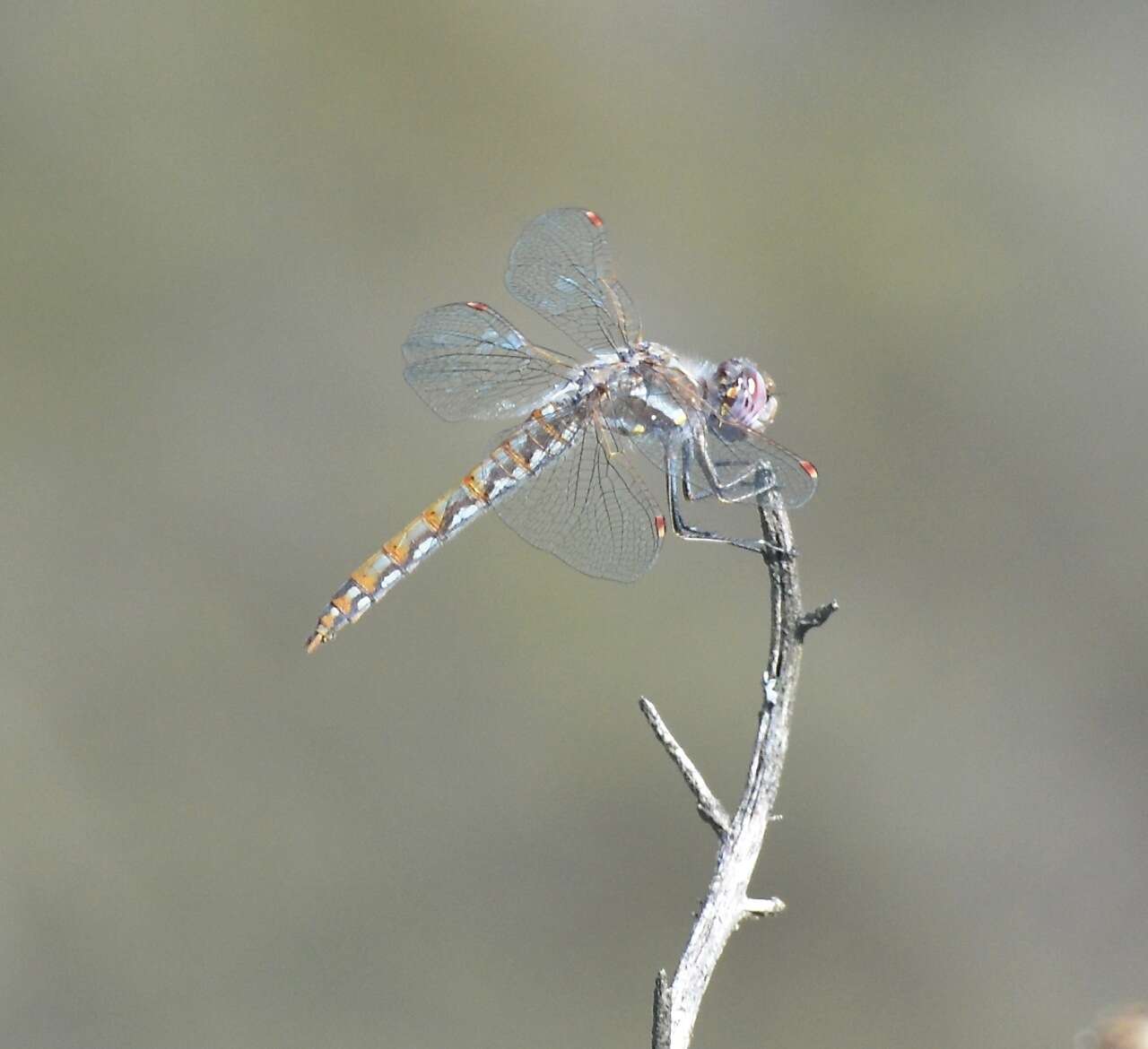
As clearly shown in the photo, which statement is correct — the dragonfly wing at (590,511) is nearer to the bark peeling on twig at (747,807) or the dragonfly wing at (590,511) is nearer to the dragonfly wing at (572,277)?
the dragonfly wing at (572,277)

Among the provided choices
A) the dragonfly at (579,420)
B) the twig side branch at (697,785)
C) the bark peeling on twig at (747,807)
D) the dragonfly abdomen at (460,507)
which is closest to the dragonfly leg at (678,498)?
the dragonfly at (579,420)

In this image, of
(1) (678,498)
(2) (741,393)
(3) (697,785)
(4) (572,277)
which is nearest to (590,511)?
(1) (678,498)

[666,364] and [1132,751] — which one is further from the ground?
[666,364]

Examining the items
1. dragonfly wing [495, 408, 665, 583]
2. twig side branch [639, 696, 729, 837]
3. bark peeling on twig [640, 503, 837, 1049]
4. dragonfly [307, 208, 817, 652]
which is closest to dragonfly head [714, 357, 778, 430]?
dragonfly [307, 208, 817, 652]

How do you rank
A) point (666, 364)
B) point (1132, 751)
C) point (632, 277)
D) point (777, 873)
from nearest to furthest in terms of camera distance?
point (666, 364) < point (777, 873) < point (1132, 751) < point (632, 277)

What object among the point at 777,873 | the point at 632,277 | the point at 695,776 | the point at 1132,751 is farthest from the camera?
the point at 632,277

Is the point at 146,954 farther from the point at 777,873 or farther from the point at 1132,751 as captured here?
the point at 1132,751

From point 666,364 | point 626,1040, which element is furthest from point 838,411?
point 666,364
